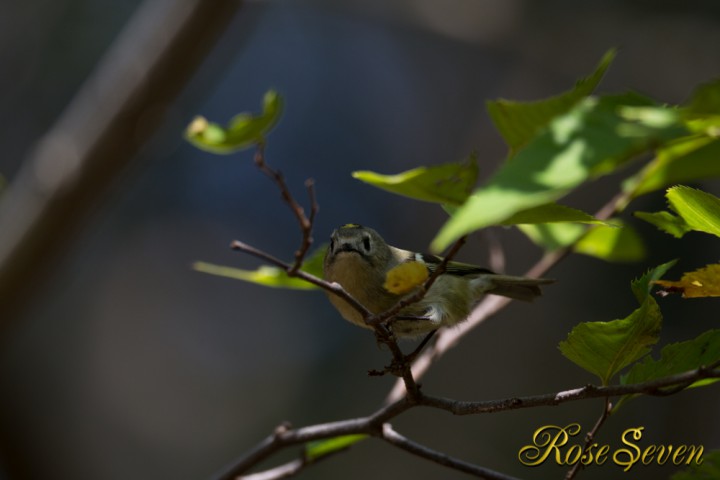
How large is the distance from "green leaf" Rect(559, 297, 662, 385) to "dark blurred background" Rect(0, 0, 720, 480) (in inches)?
69.0

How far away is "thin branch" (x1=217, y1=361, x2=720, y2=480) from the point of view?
69 cm

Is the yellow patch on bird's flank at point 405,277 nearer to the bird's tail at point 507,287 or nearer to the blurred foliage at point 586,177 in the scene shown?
the blurred foliage at point 586,177

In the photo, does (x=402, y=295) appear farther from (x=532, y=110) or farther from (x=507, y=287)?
(x=532, y=110)

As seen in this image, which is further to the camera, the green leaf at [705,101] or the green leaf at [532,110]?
the green leaf at [532,110]

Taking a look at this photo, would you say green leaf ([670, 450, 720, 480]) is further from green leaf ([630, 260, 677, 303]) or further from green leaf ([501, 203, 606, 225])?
green leaf ([501, 203, 606, 225])

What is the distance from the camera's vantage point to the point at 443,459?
0.85m

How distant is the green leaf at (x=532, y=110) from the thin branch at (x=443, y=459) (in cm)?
36

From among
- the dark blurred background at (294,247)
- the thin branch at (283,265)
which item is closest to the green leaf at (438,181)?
the thin branch at (283,265)

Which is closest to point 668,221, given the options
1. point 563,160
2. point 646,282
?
point 646,282

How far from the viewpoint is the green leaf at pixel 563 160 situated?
377mm

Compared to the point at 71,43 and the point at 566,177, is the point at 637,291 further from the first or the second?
the point at 71,43

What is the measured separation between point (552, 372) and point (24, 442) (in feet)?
7.61

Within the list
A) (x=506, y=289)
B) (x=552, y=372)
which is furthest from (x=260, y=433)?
(x=506, y=289)

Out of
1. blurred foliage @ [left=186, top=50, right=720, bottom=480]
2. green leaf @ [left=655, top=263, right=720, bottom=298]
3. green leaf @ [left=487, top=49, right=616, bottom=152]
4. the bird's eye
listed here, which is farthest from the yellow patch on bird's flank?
the bird's eye
